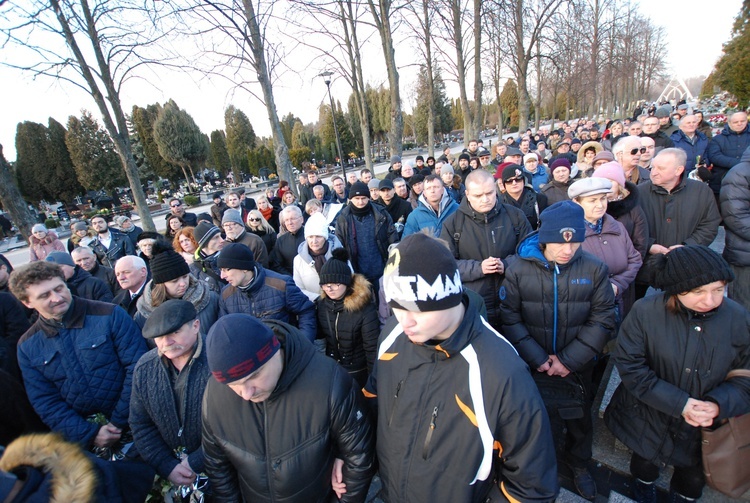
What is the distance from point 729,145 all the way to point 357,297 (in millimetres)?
7039

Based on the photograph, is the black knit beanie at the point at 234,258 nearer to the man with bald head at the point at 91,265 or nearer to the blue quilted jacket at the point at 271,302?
the blue quilted jacket at the point at 271,302

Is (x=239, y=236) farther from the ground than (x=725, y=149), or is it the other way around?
(x=725, y=149)

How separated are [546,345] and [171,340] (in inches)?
103

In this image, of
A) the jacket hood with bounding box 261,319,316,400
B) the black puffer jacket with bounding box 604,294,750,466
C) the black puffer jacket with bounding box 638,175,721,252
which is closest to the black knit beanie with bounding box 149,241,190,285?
the jacket hood with bounding box 261,319,316,400

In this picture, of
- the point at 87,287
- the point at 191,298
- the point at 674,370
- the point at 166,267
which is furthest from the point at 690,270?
the point at 87,287

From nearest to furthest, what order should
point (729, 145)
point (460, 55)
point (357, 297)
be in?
point (357, 297)
point (729, 145)
point (460, 55)

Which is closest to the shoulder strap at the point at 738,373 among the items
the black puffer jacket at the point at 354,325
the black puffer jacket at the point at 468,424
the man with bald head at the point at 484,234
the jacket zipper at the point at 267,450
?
the black puffer jacket at the point at 468,424

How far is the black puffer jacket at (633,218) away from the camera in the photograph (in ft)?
11.1

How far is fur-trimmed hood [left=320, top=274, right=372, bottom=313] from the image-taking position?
3.12 metres

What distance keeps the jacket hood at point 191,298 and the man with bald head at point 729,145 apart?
7.94 meters

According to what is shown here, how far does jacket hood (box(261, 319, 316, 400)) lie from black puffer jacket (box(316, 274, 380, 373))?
4.20ft

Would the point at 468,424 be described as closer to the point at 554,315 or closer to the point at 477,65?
the point at 554,315

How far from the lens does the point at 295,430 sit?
68.0 inches

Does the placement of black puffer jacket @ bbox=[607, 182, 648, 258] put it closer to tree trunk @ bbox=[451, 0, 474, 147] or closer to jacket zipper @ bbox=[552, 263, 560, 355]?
jacket zipper @ bbox=[552, 263, 560, 355]
